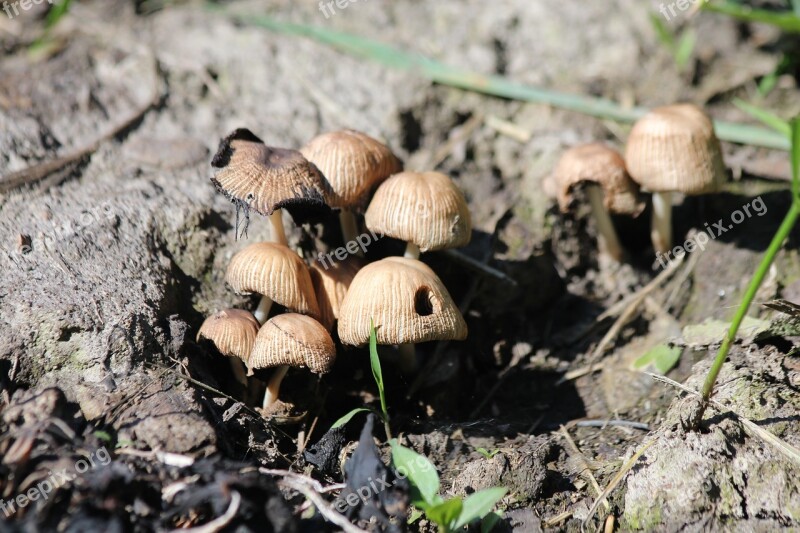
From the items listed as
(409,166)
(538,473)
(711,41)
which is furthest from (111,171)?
(711,41)


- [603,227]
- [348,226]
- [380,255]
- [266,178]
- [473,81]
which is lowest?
[603,227]

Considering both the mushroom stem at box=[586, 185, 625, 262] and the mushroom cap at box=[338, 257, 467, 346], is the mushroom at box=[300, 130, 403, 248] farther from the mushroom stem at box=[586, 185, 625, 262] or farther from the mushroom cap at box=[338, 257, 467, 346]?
the mushroom stem at box=[586, 185, 625, 262]

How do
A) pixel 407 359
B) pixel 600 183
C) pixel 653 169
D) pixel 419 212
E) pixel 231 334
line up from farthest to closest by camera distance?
pixel 600 183, pixel 653 169, pixel 407 359, pixel 419 212, pixel 231 334

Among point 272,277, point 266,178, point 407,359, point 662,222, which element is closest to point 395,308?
point 272,277

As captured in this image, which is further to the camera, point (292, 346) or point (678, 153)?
point (678, 153)

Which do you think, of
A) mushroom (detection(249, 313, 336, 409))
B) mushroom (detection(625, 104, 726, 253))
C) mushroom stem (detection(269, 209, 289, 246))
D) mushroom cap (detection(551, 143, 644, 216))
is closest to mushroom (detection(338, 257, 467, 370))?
mushroom (detection(249, 313, 336, 409))

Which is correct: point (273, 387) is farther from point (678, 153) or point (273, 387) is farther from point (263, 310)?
point (678, 153)

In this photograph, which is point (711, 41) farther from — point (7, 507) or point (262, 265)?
point (7, 507)
